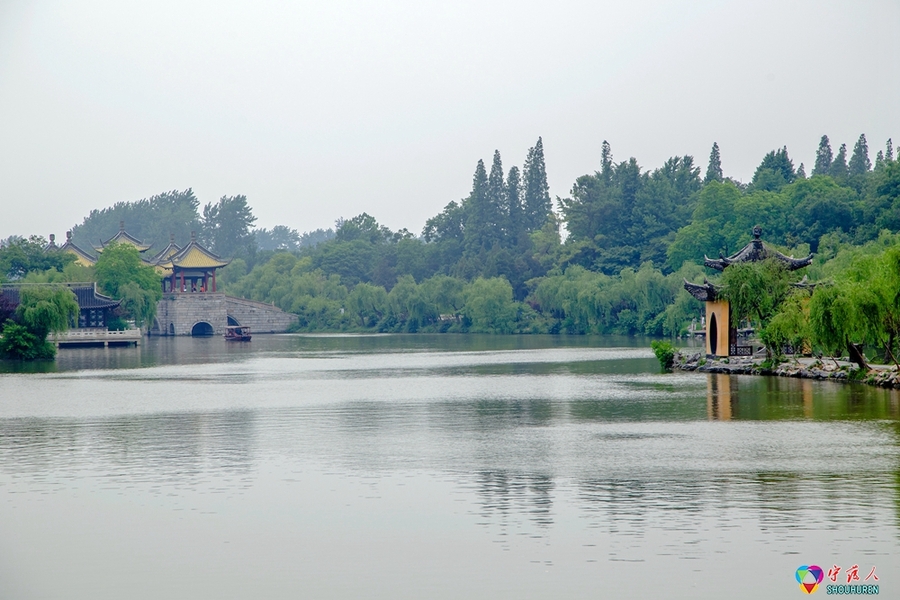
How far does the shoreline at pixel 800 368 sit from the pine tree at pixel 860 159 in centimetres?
5381

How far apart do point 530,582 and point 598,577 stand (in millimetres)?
564

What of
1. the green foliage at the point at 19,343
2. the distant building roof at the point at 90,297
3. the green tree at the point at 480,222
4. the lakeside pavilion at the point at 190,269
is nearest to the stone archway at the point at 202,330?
the lakeside pavilion at the point at 190,269

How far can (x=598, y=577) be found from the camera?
909 cm

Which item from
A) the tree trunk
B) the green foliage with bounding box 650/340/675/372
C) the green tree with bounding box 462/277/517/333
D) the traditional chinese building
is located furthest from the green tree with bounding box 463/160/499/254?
the tree trunk

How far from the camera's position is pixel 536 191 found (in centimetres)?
8875

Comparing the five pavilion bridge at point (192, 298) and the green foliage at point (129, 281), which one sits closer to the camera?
the green foliage at point (129, 281)

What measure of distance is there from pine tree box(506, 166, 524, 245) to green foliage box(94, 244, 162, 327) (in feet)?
106

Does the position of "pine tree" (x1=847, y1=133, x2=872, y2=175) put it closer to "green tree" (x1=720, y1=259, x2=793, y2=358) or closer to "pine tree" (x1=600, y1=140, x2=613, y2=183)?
"pine tree" (x1=600, y1=140, x2=613, y2=183)

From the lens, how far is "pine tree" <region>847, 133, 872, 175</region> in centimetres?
8000

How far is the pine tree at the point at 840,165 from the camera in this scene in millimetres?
77875

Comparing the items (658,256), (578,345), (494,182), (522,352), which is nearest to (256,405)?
(522,352)

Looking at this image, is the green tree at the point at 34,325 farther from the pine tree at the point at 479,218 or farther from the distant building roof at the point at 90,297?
the pine tree at the point at 479,218

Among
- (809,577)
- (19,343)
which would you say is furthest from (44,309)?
(809,577)

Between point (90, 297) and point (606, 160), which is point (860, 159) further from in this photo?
point (90, 297)
